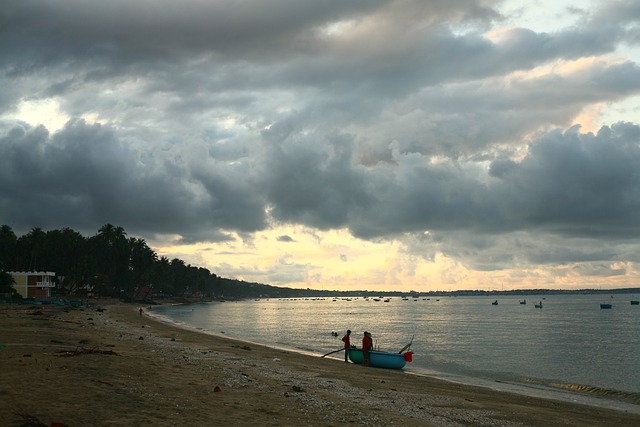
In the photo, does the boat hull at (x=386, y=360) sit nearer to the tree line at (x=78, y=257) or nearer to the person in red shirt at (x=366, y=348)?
the person in red shirt at (x=366, y=348)

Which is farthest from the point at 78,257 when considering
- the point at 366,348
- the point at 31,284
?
the point at 366,348

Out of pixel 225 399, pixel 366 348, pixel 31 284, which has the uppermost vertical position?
pixel 31 284

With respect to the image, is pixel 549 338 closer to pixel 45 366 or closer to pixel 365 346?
pixel 365 346

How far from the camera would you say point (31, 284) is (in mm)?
112812

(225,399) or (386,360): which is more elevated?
(225,399)

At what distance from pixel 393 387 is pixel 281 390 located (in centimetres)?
777

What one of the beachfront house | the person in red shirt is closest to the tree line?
the beachfront house

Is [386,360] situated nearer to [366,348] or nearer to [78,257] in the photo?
[366,348]

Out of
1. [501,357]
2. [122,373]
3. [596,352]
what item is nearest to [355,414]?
[122,373]

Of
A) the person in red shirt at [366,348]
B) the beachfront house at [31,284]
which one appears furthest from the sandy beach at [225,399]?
the beachfront house at [31,284]

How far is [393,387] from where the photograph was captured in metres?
25.3

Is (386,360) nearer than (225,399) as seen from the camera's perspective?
No

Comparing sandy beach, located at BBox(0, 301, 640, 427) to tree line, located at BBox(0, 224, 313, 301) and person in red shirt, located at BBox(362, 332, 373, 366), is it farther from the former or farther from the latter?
tree line, located at BBox(0, 224, 313, 301)

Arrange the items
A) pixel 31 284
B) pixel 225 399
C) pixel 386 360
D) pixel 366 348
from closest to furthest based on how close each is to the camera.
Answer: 1. pixel 225 399
2. pixel 366 348
3. pixel 386 360
4. pixel 31 284
